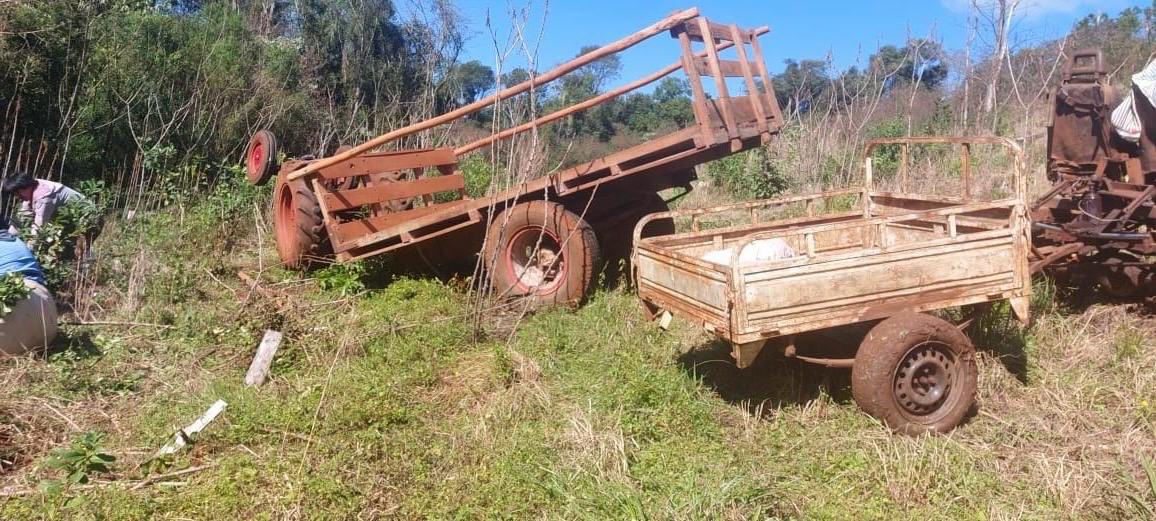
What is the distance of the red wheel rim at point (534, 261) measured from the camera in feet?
20.1

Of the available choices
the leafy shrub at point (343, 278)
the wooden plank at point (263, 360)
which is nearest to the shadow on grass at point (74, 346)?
the wooden plank at point (263, 360)

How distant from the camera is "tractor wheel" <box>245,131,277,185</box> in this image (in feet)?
24.9

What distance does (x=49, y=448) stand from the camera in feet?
13.6

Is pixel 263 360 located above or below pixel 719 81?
below

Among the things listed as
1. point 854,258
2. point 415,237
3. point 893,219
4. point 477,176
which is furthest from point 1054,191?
point 477,176

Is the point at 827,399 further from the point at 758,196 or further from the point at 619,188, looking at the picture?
the point at 758,196

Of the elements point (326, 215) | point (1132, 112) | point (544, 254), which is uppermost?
point (1132, 112)

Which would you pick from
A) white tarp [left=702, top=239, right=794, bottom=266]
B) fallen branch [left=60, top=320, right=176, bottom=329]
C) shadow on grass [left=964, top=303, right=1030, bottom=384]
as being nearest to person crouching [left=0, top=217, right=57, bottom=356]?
fallen branch [left=60, top=320, right=176, bottom=329]

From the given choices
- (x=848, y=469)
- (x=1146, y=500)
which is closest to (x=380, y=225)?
(x=848, y=469)

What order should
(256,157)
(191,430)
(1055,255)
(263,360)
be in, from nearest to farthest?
1. (191,430)
2. (263,360)
3. (1055,255)
4. (256,157)

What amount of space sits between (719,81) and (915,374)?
96.8 inches

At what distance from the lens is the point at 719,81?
5.50 meters

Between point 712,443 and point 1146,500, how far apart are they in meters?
1.86

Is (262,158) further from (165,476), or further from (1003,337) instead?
(1003,337)
